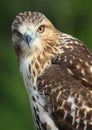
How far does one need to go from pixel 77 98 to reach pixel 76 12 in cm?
999

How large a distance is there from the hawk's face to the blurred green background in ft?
19.2

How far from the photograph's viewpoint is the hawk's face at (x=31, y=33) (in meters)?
11.4

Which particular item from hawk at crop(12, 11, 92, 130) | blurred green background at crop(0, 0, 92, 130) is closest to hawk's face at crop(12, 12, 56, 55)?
hawk at crop(12, 11, 92, 130)

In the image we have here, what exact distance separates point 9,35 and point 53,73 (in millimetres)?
9076

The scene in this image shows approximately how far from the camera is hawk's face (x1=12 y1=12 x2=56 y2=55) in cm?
1141

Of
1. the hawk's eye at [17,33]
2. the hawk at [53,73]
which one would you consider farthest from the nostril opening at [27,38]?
the hawk's eye at [17,33]

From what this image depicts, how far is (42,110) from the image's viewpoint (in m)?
11.1

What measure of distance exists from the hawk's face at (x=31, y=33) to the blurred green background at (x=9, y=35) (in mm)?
5841

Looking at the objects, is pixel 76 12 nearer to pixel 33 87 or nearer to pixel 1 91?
pixel 1 91

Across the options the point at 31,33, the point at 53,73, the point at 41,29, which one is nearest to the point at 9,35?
the point at 41,29

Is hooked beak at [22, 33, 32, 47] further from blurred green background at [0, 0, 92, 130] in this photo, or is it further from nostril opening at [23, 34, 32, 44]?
blurred green background at [0, 0, 92, 130]

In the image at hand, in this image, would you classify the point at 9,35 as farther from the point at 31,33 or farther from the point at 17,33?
the point at 31,33

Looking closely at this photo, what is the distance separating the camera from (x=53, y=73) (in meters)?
11.2

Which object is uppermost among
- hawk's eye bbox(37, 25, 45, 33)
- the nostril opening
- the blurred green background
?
hawk's eye bbox(37, 25, 45, 33)
